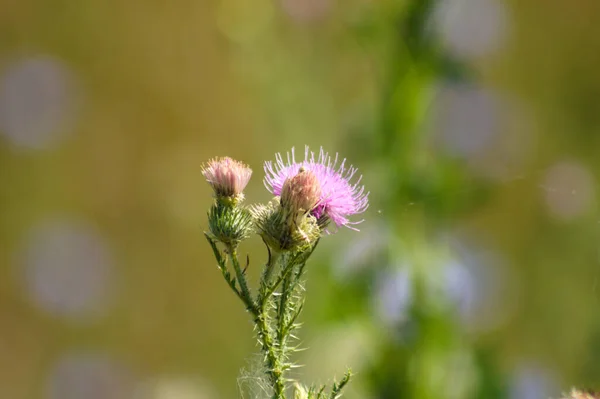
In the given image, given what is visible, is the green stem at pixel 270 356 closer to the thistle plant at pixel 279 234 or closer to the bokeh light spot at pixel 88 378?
the thistle plant at pixel 279 234

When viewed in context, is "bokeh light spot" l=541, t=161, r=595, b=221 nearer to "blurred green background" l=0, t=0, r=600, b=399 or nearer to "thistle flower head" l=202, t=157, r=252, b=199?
"blurred green background" l=0, t=0, r=600, b=399

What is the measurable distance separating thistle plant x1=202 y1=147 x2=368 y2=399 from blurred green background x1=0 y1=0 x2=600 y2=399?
36cm

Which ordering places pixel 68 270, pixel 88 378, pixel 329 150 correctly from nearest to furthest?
pixel 329 150 < pixel 88 378 < pixel 68 270

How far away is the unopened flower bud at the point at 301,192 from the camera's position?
60 cm

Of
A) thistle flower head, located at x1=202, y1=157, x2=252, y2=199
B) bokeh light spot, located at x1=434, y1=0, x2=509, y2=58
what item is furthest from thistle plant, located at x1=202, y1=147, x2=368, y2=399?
bokeh light spot, located at x1=434, y1=0, x2=509, y2=58

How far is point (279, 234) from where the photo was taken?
0.59 m

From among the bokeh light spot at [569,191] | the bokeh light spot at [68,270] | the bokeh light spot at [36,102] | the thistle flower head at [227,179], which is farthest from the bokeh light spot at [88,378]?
the thistle flower head at [227,179]

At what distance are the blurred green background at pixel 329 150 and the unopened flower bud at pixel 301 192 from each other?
0.38 m

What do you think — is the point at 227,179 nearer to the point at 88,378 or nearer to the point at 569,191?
the point at 569,191

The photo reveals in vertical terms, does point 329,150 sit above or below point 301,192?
above

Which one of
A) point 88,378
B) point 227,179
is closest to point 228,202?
point 227,179

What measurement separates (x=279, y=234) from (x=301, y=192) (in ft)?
0.15

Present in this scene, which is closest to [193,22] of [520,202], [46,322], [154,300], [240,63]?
[240,63]

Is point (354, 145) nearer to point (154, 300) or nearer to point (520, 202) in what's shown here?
point (520, 202)
